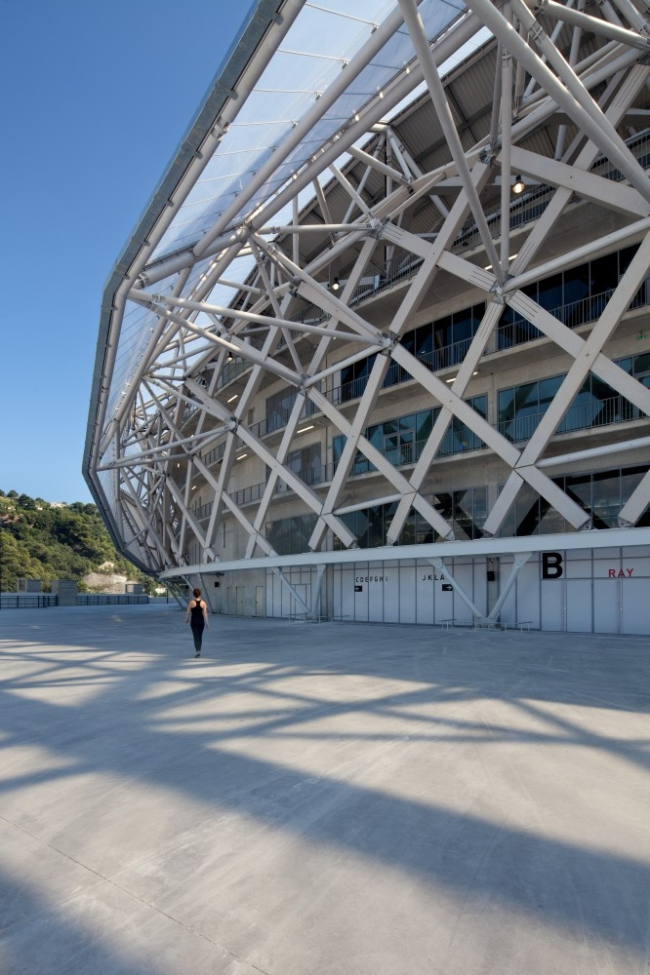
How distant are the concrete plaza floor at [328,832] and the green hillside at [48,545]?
8131 cm

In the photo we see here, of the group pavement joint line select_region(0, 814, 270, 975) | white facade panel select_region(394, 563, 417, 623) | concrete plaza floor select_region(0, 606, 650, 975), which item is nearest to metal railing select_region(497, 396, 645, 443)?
white facade panel select_region(394, 563, 417, 623)

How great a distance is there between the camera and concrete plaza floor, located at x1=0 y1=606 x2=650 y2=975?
2844 mm

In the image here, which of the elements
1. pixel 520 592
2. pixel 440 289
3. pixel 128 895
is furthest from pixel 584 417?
pixel 128 895

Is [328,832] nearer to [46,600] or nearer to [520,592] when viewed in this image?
[520,592]

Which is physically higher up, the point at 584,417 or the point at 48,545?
the point at 584,417

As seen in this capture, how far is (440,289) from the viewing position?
24781 mm

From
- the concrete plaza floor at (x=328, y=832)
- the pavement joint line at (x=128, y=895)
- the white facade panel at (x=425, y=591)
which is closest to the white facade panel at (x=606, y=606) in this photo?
the white facade panel at (x=425, y=591)

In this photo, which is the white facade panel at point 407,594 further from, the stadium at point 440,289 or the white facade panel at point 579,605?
the white facade panel at point 579,605

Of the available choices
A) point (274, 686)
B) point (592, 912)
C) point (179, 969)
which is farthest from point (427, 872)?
point (274, 686)

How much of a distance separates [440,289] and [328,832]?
23727mm

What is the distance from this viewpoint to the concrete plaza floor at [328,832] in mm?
2844

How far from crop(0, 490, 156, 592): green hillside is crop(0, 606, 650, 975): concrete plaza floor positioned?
8131 cm

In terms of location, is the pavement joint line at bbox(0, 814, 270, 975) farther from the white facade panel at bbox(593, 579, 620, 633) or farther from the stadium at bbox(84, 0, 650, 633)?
the white facade panel at bbox(593, 579, 620, 633)

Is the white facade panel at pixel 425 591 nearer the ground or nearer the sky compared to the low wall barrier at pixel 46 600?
nearer the sky
